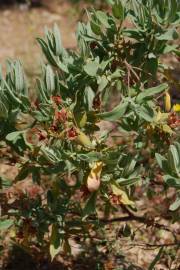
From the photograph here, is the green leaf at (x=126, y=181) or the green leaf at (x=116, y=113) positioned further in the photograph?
the green leaf at (x=126, y=181)

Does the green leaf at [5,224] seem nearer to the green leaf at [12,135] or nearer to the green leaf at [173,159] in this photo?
the green leaf at [12,135]

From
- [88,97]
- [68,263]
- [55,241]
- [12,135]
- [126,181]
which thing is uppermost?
[88,97]

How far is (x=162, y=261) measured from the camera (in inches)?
106

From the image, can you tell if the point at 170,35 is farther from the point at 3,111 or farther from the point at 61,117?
the point at 3,111

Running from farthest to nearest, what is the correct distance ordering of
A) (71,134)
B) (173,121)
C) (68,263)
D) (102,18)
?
(68,263), (102,18), (173,121), (71,134)

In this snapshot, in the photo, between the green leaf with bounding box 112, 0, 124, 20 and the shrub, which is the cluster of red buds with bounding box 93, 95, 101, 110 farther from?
the green leaf with bounding box 112, 0, 124, 20

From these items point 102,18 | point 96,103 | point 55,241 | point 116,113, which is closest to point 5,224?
point 55,241

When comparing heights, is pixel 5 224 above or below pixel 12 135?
below

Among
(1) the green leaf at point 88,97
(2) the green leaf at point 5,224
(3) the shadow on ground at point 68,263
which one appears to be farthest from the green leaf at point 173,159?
(3) the shadow on ground at point 68,263


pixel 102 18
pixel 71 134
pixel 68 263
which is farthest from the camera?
pixel 68 263

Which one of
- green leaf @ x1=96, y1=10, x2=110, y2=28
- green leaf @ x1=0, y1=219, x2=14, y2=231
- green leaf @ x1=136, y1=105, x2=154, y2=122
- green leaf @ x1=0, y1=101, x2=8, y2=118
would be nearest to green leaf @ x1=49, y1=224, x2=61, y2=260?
green leaf @ x1=0, y1=219, x2=14, y2=231

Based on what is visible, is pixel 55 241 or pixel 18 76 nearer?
pixel 18 76

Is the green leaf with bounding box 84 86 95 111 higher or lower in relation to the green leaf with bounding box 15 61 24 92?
lower

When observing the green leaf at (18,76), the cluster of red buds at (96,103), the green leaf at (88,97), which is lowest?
the cluster of red buds at (96,103)
